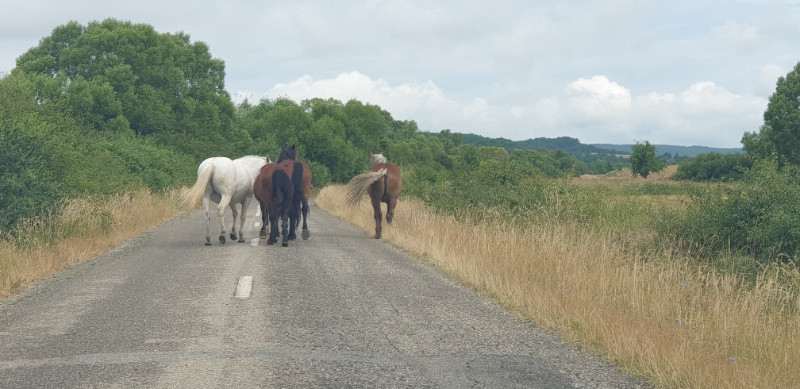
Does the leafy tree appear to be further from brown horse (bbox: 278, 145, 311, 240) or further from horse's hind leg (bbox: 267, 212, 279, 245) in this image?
horse's hind leg (bbox: 267, 212, 279, 245)

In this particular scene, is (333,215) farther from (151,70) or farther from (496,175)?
(151,70)

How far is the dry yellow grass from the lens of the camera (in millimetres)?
5852

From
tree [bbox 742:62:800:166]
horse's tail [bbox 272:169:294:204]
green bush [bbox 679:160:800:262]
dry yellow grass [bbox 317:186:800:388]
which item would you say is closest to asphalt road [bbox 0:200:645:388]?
dry yellow grass [bbox 317:186:800:388]

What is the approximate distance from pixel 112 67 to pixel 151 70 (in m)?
2.85

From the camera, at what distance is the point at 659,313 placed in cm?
796

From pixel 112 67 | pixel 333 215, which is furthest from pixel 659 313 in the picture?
pixel 112 67

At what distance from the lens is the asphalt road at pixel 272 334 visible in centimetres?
582

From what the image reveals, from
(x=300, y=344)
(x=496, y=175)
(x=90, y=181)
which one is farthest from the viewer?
(x=496, y=175)

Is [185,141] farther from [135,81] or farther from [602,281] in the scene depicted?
[602,281]

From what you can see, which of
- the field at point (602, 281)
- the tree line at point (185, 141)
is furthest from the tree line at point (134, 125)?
the field at point (602, 281)

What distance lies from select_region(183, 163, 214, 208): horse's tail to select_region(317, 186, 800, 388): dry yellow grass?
5.15 m

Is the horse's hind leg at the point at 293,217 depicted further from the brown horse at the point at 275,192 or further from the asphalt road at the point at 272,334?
the asphalt road at the point at 272,334

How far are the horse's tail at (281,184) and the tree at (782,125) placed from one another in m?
58.5

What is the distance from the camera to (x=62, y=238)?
14.9 meters
